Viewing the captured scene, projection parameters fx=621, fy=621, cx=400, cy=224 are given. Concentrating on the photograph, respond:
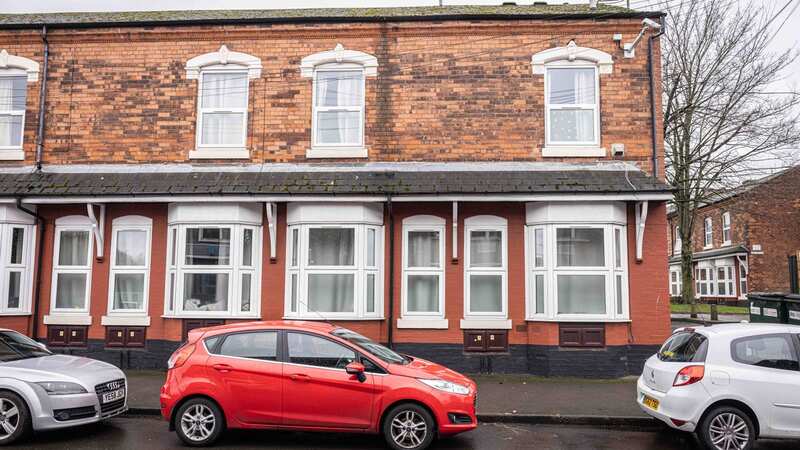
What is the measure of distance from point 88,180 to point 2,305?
9.56 ft

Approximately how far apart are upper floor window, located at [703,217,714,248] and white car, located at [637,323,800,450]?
3723 centimetres

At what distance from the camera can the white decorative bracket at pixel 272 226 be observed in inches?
464

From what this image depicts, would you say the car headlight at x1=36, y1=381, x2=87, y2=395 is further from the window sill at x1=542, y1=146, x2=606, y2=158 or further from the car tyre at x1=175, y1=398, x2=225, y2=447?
the window sill at x1=542, y1=146, x2=606, y2=158

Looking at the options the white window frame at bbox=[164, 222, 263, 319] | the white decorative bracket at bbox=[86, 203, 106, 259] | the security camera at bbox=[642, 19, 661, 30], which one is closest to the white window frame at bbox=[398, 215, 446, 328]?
the white window frame at bbox=[164, 222, 263, 319]

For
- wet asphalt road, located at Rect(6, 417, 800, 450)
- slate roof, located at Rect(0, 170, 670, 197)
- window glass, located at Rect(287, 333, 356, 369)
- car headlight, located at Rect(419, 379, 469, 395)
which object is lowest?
wet asphalt road, located at Rect(6, 417, 800, 450)

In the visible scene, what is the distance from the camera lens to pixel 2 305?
1205cm

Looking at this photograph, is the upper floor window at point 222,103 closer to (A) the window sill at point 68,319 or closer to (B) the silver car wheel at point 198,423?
(A) the window sill at point 68,319

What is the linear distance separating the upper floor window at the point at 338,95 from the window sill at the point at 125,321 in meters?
4.71

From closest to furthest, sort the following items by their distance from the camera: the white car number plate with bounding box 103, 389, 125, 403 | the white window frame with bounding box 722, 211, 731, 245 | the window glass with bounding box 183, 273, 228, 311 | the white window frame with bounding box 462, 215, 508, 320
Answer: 1. the white car number plate with bounding box 103, 389, 125, 403
2. the white window frame with bounding box 462, 215, 508, 320
3. the window glass with bounding box 183, 273, 228, 311
4. the white window frame with bounding box 722, 211, 731, 245

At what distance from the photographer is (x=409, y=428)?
6.87 meters

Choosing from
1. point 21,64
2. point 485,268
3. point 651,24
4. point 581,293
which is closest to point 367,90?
point 485,268

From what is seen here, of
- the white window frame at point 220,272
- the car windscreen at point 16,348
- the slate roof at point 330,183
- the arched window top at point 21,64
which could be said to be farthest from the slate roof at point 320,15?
the car windscreen at point 16,348

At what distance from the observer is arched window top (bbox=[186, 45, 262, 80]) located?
12773mm

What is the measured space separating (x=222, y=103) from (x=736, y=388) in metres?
10.4
